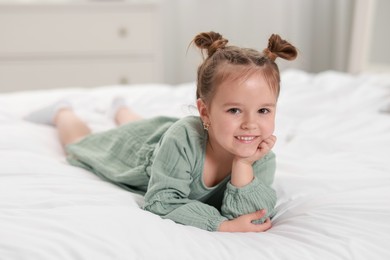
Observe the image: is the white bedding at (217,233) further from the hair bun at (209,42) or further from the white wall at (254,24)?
A: the white wall at (254,24)

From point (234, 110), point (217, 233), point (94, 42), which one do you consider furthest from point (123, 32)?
point (217, 233)

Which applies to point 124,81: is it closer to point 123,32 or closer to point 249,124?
point 123,32

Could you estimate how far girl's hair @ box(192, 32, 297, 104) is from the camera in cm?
89

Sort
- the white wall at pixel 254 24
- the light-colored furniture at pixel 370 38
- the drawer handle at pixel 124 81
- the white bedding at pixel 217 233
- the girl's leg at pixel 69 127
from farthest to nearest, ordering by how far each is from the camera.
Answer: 1. the white wall at pixel 254 24
2. the drawer handle at pixel 124 81
3. the light-colored furniture at pixel 370 38
4. the girl's leg at pixel 69 127
5. the white bedding at pixel 217 233

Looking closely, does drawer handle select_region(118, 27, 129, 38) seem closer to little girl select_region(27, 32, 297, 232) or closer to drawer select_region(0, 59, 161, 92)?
drawer select_region(0, 59, 161, 92)

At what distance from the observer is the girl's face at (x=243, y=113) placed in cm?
88

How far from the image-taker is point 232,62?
35.3 inches

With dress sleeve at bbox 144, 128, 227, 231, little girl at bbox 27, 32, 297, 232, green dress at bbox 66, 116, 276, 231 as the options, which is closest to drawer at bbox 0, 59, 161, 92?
green dress at bbox 66, 116, 276, 231

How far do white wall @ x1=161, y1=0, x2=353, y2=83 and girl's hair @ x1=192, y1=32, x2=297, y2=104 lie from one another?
2324mm

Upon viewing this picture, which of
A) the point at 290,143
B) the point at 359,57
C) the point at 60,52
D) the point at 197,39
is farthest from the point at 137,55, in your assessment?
the point at 197,39

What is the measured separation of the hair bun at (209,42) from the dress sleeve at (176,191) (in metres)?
0.19

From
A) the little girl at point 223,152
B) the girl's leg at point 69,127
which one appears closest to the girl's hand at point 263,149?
the little girl at point 223,152

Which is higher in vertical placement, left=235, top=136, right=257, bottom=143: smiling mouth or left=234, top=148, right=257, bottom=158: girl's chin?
left=235, top=136, right=257, bottom=143: smiling mouth

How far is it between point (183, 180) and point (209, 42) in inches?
11.0
